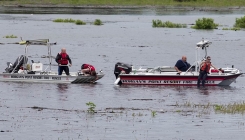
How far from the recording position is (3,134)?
24.4m

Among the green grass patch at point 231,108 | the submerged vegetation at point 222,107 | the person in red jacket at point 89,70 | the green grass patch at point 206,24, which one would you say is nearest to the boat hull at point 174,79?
the person in red jacket at point 89,70

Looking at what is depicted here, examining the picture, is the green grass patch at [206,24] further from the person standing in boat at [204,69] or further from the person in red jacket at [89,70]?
the person standing in boat at [204,69]

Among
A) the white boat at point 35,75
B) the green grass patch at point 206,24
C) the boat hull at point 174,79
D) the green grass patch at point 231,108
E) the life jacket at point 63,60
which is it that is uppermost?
the green grass patch at point 206,24

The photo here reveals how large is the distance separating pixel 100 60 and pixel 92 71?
13.6 meters

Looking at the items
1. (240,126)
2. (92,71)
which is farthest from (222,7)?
(240,126)

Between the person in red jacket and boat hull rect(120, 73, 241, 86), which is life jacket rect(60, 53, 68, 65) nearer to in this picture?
the person in red jacket

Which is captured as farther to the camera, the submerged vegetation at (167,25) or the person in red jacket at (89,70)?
the submerged vegetation at (167,25)

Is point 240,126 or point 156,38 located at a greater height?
point 156,38

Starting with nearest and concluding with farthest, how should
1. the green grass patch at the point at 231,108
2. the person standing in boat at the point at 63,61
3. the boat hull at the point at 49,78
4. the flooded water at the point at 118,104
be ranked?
1. the flooded water at the point at 118,104
2. the green grass patch at the point at 231,108
3. the person standing in boat at the point at 63,61
4. the boat hull at the point at 49,78

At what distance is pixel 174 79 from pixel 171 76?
0.24 meters

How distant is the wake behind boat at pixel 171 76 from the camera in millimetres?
37094

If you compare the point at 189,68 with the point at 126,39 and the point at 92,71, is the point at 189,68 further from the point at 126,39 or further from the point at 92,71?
the point at 126,39

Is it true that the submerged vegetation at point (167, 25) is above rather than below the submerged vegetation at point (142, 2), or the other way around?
below

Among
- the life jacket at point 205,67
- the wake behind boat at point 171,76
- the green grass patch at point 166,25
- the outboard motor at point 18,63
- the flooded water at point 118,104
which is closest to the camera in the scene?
the flooded water at point 118,104
